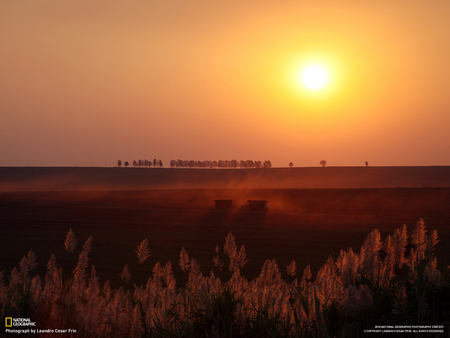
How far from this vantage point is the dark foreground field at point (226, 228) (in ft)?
54.9

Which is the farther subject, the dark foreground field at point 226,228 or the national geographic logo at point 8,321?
the dark foreground field at point 226,228

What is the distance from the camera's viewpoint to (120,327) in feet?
13.1

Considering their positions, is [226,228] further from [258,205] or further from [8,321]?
[8,321]

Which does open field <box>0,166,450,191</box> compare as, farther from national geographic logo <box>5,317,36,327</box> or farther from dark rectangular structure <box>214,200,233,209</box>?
national geographic logo <box>5,317,36,327</box>

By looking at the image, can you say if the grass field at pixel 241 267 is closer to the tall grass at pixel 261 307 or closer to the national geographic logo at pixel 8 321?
the tall grass at pixel 261 307

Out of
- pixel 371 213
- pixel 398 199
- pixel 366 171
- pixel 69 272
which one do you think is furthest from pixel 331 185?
pixel 69 272

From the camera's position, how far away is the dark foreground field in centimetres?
1673

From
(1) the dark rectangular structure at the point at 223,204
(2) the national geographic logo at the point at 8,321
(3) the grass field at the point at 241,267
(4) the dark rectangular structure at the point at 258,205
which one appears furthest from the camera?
(1) the dark rectangular structure at the point at 223,204

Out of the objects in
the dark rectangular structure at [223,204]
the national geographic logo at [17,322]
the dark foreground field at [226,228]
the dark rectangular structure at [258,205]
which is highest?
the dark rectangular structure at [223,204]

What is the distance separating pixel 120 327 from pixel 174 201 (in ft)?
140

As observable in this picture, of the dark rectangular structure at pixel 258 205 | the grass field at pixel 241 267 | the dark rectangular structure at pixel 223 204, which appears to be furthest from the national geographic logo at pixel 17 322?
the dark rectangular structure at pixel 223 204

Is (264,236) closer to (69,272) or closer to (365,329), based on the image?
(69,272)

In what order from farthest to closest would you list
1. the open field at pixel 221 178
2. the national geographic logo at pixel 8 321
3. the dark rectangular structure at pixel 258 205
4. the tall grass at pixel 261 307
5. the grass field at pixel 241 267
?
the open field at pixel 221 178 → the dark rectangular structure at pixel 258 205 → the national geographic logo at pixel 8 321 → the grass field at pixel 241 267 → the tall grass at pixel 261 307

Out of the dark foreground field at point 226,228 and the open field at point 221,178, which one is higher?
the open field at point 221,178
